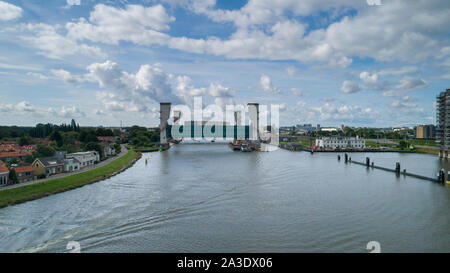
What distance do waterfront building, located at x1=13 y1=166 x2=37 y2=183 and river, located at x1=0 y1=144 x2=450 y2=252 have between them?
3.72 feet

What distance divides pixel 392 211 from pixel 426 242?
122cm

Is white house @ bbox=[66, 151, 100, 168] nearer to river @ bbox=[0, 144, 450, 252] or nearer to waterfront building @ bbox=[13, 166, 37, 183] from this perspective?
waterfront building @ bbox=[13, 166, 37, 183]

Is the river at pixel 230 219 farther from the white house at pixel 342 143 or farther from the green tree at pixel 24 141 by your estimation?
the white house at pixel 342 143

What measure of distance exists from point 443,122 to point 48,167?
62.9 feet

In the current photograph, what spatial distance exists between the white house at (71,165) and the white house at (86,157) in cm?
23

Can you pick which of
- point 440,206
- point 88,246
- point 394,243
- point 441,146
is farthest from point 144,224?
point 441,146

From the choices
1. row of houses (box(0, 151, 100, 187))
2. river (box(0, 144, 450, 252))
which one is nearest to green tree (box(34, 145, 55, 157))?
row of houses (box(0, 151, 100, 187))

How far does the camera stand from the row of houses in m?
5.22

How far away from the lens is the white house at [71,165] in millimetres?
7259

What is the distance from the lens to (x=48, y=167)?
661 cm

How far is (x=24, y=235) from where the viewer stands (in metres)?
3.09
